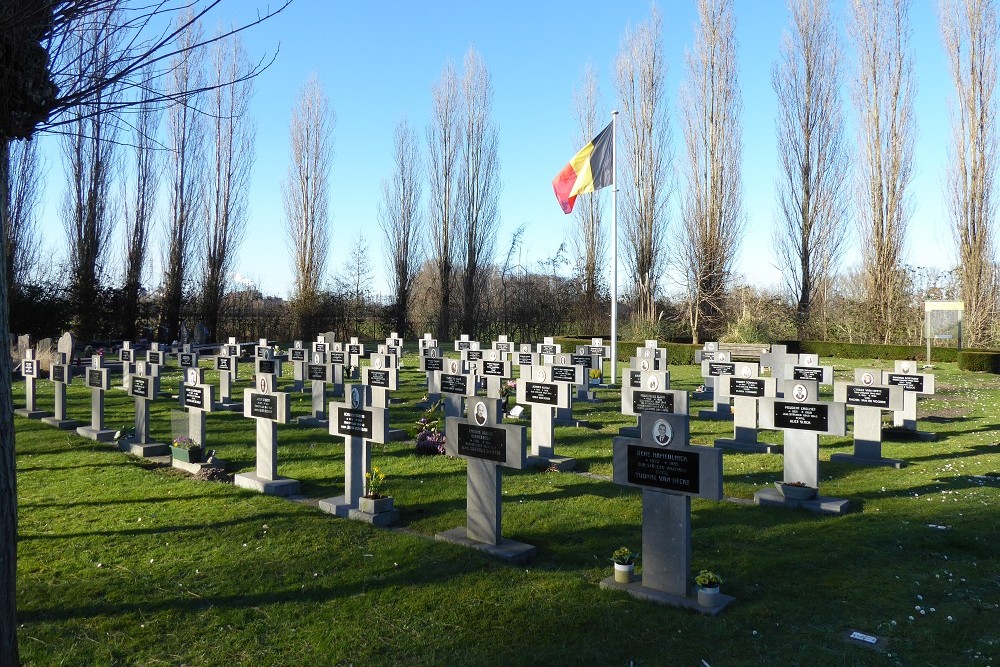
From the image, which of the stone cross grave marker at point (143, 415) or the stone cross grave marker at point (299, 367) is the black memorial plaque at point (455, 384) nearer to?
the stone cross grave marker at point (143, 415)

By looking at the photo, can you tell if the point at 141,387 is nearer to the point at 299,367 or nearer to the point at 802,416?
the point at 299,367

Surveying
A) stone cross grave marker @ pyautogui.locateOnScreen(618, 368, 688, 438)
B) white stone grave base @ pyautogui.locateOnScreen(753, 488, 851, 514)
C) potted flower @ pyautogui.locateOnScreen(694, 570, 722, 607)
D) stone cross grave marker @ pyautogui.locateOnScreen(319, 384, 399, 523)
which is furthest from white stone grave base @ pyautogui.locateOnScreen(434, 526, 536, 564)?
white stone grave base @ pyautogui.locateOnScreen(753, 488, 851, 514)

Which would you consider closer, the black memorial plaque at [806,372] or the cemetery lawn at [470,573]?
the cemetery lawn at [470,573]

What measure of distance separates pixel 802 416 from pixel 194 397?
7.19 meters

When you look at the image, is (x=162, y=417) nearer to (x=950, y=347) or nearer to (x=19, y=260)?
(x=19, y=260)

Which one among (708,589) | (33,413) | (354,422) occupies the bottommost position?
(708,589)

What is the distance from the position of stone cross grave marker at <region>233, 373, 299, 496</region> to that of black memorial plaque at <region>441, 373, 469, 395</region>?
3275mm

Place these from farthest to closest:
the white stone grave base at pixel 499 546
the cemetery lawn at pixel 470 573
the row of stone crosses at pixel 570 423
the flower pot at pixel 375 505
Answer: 1. the flower pot at pixel 375 505
2. the white stone grave base at pixel 499 546
3. the row of stone crosses at pixel 570 423
4. the cemetery lawn at pixel 470 573

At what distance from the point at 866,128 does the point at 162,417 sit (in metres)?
29.1

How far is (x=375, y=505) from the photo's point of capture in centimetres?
647

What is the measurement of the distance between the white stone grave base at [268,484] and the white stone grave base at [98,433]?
359 cm

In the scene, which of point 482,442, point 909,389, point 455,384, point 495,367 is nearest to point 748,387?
point 909,389

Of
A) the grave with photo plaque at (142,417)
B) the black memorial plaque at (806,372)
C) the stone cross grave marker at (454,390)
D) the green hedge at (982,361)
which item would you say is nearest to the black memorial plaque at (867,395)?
the black memorial plaque at (806,372)

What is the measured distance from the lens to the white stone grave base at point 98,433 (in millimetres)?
10078
